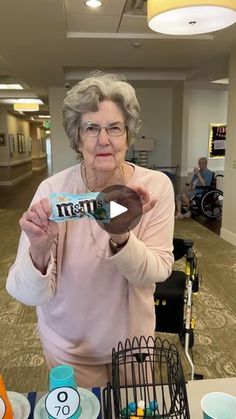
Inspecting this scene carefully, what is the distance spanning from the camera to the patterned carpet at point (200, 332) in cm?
223

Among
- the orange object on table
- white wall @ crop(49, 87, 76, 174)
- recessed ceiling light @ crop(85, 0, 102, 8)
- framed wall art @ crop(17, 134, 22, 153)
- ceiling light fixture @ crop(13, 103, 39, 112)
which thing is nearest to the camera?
the orange object on table

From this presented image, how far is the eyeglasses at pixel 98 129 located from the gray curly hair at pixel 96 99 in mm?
30

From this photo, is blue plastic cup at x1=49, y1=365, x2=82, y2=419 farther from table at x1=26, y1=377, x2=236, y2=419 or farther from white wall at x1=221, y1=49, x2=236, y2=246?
white wall at x1=221, y1=49, x2=236, y2=246

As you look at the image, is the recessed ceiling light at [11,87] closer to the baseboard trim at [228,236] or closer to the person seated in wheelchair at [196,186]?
the person seated in wheelchair at [196,186]

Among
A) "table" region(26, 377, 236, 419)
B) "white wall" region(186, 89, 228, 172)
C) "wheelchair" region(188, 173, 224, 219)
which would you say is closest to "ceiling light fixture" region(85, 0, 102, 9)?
"table" region(26, 377, 236, 419)

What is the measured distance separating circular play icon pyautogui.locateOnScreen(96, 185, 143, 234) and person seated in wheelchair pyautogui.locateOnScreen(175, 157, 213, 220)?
570 centimetres

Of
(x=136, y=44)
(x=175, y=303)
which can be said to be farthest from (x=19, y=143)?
(x=175, y=303)

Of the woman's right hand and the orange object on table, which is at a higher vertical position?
the woman's right hand

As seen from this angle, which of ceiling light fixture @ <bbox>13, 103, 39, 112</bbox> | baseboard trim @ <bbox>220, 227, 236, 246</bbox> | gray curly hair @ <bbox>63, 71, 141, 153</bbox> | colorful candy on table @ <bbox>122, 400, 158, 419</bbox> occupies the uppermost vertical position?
ceiling light fixture @ <bbox>13, 103, 39, 112</bbox>

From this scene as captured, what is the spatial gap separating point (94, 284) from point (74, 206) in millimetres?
361

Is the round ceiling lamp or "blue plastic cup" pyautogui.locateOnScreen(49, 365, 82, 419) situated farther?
the round ceiling lamp

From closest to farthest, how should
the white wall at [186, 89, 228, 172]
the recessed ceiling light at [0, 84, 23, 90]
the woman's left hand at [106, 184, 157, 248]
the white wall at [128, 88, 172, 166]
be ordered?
the woman's left hand at [106, 184, 157, 248] < the white wall at [128, 88, 172, 166] < the recessed ceiling light at [0, 84, 23, 90] < the white wall at [186, 89, 228, 172]

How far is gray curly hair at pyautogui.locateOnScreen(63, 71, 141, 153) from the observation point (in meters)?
0.96
